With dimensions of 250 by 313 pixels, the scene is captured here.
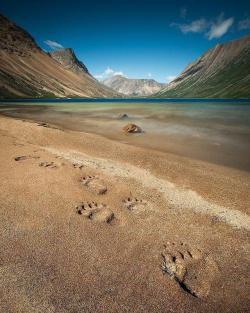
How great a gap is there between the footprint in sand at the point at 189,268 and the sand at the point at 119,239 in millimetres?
26

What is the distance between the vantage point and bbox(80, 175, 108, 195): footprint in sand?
10.1 meters

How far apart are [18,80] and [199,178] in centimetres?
21080

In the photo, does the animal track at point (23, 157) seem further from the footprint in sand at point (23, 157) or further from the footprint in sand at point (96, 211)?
the footprint in sand at point (96, 211)

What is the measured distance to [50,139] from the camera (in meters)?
20.0

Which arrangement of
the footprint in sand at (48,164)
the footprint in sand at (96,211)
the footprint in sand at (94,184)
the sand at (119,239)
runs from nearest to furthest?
the sand at (119,239) < the footprint in sand at (96,211) < the footprint in sand at (94,184) < the footprint in sand at (48,164)

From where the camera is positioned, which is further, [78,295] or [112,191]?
[112,191]

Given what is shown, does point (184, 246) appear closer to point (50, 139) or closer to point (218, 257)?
point (218, 257)

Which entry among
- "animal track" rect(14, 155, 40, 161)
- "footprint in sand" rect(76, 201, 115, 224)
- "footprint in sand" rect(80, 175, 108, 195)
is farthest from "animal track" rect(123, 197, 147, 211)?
"animal track" rect(14, 155, 40, 161)

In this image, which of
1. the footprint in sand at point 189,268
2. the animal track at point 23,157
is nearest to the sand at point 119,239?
the footprint in sand at point 189,268

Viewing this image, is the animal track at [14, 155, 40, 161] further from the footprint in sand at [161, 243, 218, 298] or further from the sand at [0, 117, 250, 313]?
the footprint in sand at [161, 243, 218, 298]

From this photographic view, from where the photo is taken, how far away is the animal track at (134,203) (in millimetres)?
9180

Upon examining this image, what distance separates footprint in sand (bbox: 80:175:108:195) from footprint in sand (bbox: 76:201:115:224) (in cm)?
105

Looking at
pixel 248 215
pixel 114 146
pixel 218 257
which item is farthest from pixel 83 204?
pixel 114 146

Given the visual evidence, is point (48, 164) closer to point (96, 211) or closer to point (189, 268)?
point (96, 211)
